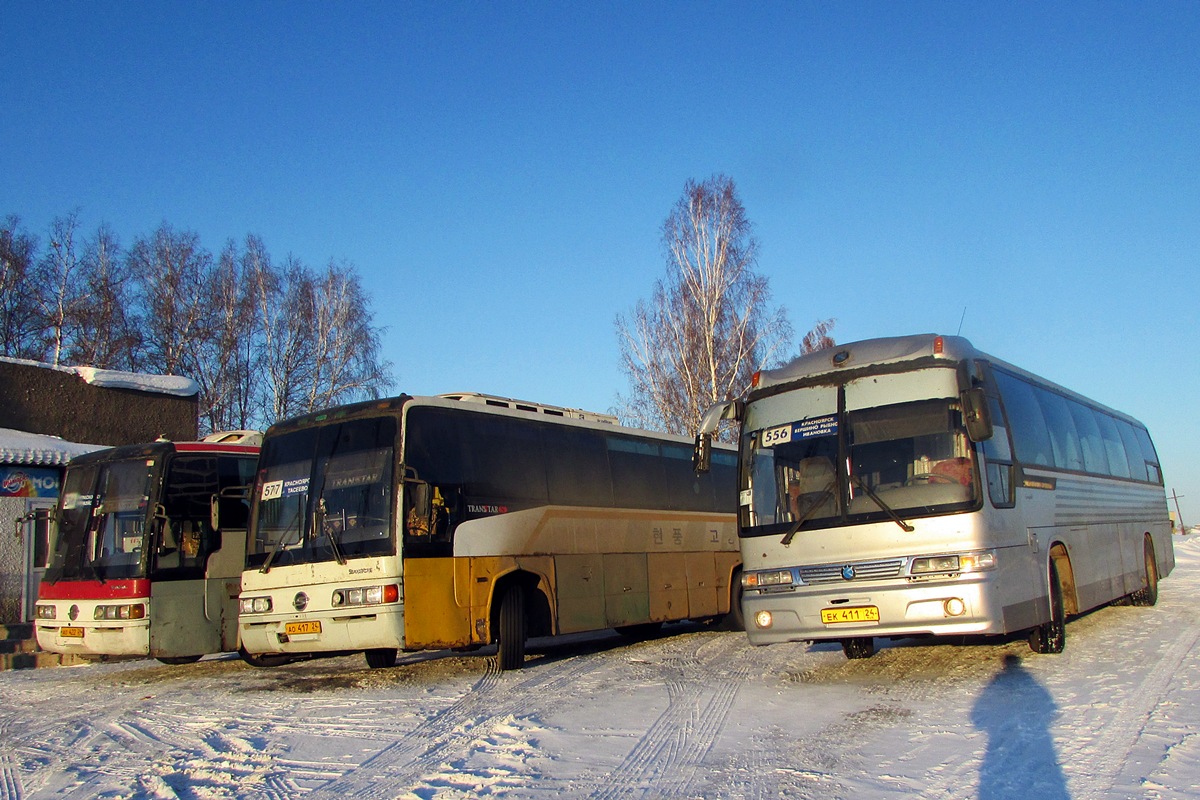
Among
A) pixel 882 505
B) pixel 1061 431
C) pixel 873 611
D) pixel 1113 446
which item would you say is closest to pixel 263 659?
pixel 873 611

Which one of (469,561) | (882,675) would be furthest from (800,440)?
(469,561)

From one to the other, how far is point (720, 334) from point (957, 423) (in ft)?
79.6

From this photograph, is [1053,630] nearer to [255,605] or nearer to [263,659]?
[255,605]

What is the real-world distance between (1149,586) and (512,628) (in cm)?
992

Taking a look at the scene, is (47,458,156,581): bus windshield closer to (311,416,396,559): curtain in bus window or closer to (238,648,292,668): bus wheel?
(238,648,292,668): bus wheel

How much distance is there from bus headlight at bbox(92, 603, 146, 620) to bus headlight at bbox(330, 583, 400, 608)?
10.4 feet

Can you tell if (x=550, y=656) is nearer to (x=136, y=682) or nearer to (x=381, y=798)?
(x=136, y=682)

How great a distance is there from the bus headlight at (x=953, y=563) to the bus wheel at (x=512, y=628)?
4859 millimetres

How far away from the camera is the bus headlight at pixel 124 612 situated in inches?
496

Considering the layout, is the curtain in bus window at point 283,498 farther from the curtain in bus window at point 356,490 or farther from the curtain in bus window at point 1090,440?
the curtain in bus window at point 1090,440

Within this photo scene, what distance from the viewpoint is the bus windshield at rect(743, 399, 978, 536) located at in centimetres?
937

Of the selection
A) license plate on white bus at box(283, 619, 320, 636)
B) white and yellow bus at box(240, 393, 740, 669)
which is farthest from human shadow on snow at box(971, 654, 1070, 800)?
license plate on white bus at box(283, 619, 320, 636)

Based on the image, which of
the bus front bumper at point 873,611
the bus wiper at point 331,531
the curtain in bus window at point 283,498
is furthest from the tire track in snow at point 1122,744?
the curtain in bus window at point 283,498

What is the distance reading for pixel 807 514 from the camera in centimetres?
994
